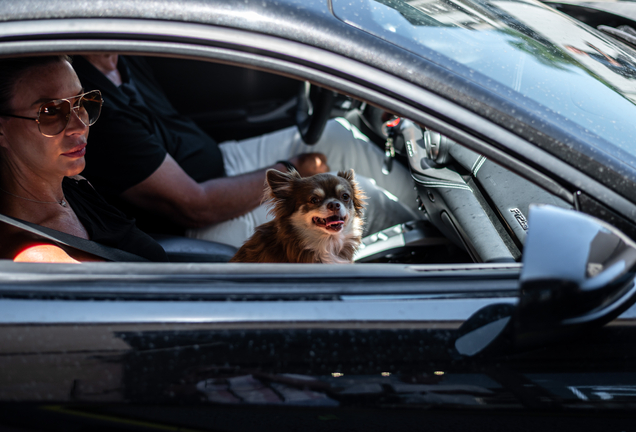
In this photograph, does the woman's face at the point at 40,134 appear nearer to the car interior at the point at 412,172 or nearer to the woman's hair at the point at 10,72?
the woman's hair at the point at 10,72

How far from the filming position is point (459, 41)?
1282 mm

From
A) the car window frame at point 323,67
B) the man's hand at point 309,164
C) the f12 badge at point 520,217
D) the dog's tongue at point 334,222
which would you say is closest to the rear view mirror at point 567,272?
the car window frame at point 323,67

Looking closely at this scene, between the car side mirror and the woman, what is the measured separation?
1192 millimetres

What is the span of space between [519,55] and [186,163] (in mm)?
1986

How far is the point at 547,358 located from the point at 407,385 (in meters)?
0.32

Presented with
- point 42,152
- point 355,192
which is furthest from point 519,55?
point 42,152

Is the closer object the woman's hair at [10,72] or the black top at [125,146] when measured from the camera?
the woman's hair at [10,72]

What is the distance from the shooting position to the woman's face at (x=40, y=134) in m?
1.54

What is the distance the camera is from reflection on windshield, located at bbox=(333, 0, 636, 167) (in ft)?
3.84

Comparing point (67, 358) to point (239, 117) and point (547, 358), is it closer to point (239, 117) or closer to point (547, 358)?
point (547, 358)

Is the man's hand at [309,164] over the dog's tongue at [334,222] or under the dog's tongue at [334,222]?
over

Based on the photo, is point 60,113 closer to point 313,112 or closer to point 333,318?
point 333,318

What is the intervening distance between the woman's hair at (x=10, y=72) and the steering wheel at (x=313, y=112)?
1.41m

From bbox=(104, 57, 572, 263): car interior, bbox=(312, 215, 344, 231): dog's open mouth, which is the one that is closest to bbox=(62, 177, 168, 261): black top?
bbox=(104, 57, 572, 263): car interior
